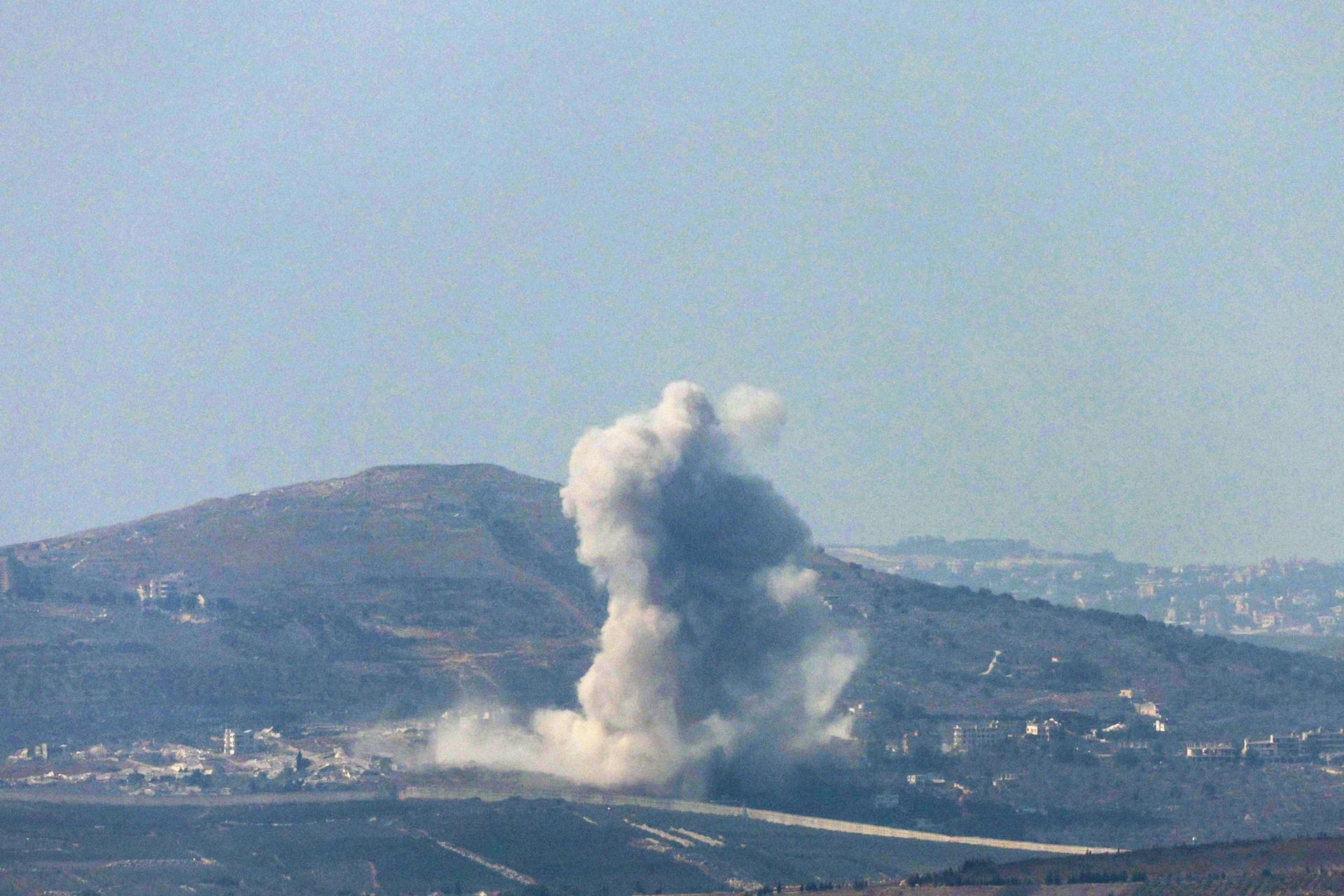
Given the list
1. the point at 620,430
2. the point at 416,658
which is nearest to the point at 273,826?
the point at 620,430

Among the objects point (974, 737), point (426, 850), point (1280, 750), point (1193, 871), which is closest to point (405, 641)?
point (974, 737)


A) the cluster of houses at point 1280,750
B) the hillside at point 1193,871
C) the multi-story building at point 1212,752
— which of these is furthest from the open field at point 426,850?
the cluster of houses at point 1280,750

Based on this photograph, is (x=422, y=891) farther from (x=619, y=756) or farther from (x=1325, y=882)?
(x=1325, y=882)

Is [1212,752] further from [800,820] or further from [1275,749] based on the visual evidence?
[800,820]

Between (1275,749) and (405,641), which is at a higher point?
(405,641)

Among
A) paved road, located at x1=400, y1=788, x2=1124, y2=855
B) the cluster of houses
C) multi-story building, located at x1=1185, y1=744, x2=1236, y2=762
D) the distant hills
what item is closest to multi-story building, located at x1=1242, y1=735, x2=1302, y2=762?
the cluster of houses

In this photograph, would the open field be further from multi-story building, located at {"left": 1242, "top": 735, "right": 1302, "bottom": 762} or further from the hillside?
multi-story building, located at {"left": 1242, "top": 735, "right": 1302, "bottom": 762}
